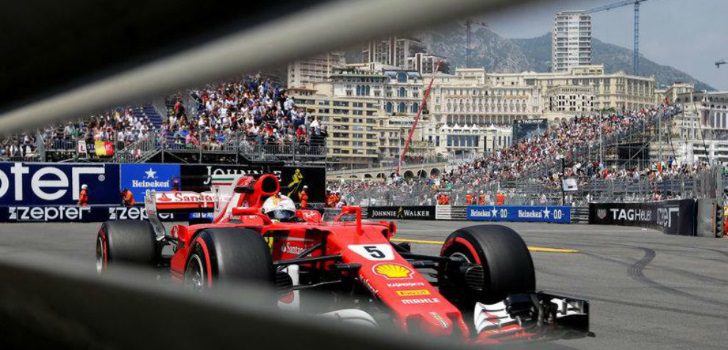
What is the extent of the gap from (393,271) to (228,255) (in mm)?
1263

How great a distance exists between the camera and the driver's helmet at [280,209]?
20.2 feet

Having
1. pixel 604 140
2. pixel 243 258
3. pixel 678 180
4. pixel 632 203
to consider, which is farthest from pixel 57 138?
pixel 632 203

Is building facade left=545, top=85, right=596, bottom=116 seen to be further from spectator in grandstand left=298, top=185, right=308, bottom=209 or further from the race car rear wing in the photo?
the race car rear wing

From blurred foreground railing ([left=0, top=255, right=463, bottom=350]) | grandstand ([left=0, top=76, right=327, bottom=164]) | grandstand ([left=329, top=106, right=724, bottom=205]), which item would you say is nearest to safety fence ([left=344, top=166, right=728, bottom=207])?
grandstand ([left=329, top=106, right=724, bottom=205])

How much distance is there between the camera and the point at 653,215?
23.3 metres

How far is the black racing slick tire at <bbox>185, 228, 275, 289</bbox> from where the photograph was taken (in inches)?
145

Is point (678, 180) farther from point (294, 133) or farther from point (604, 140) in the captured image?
point (294, 133)

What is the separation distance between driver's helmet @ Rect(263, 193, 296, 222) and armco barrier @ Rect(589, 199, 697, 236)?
16.3 m

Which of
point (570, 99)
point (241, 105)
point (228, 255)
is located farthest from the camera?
point (570, 99)

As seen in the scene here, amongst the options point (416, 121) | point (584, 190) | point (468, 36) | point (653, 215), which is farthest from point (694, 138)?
point (653, 215)

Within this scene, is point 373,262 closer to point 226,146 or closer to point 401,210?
point 226,146

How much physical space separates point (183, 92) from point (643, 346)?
4.53 metres

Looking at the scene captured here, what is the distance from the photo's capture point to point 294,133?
106 inches

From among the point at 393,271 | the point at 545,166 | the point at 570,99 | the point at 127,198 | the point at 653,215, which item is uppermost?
the point at 570,99
